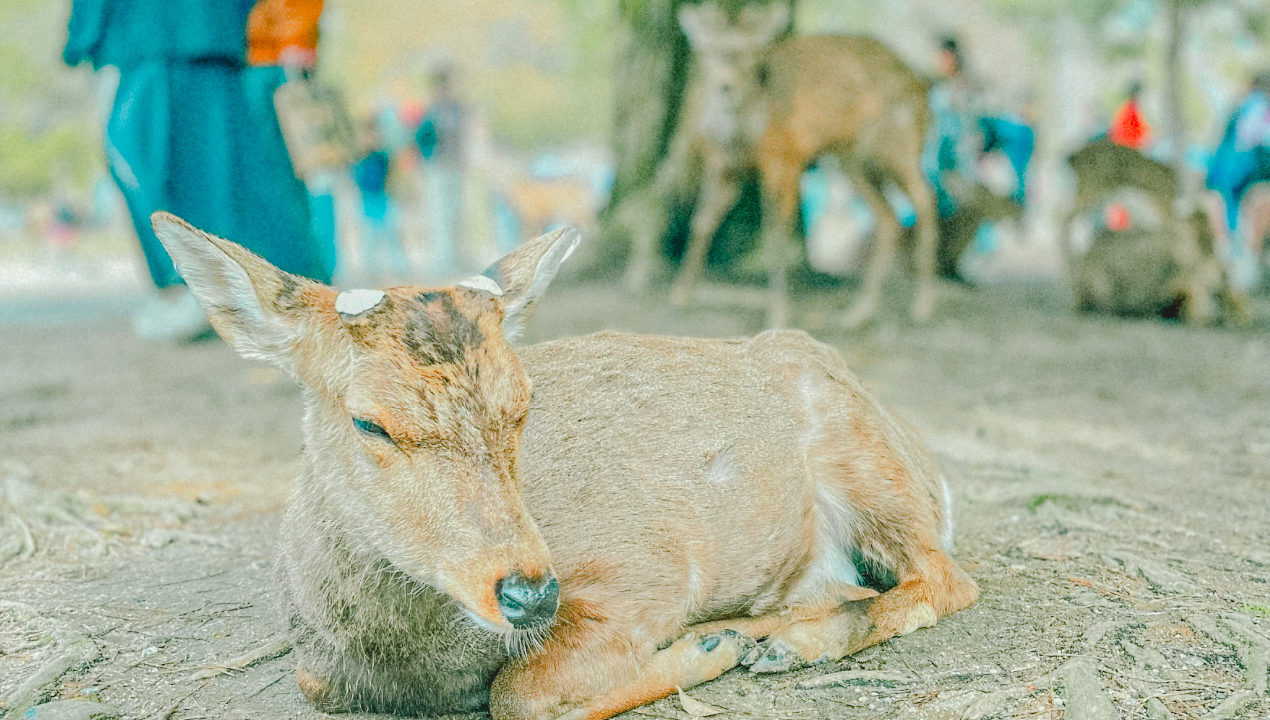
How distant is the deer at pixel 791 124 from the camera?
345 inches

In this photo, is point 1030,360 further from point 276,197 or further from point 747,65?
point 276,197

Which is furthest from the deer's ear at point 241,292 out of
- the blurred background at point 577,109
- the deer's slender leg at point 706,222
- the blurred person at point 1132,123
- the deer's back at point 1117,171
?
the blurred person at point 1132,123

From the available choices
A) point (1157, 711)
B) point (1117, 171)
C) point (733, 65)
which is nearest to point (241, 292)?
point (1157, 711)

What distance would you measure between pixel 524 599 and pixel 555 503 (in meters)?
0.71

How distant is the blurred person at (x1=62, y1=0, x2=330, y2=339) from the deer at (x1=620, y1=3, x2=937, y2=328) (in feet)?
11.4

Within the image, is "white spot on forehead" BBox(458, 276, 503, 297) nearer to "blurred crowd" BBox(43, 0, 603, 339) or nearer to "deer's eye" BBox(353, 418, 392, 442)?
"deer's eye" BBox(353, 418, 392, 442)

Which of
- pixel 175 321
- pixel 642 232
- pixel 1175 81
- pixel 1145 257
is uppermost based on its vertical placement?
pixel 1175 81

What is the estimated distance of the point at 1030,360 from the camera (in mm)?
8211

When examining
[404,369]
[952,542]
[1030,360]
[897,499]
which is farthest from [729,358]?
[1030,360]

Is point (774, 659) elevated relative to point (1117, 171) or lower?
lower

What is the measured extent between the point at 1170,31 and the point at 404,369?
682 inches

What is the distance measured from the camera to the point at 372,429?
2668 mm

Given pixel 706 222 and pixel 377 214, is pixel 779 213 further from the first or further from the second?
pixel 377 214

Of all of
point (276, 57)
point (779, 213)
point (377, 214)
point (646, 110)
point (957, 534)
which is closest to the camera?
point (957, 534)
